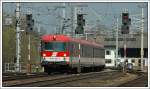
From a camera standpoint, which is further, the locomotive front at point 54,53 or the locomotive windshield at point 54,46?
the locomotive windshield at point 54,46

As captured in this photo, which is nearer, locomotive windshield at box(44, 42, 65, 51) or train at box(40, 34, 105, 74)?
train at box(40, 34, 105, 74)

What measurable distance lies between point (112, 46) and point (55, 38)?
50108mm

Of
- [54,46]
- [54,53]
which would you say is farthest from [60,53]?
[54,46]

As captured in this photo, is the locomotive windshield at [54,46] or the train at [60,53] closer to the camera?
the train at [60,53]

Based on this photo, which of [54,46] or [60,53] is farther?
[54,46]

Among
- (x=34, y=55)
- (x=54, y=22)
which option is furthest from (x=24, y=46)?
(x=54, y=22)

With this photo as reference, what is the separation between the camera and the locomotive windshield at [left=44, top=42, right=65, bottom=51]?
3481 centimetres

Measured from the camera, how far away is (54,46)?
35.0 m

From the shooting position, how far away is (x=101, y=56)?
167 ft

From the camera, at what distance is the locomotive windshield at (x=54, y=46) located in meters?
34.8

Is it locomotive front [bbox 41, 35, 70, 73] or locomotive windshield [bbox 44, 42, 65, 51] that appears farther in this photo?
locomotive windshield [bbox 44, 42, 65, 51]

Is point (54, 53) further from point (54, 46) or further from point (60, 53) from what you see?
point (54, 46)

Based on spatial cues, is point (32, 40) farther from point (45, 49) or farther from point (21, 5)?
point (45, 49)

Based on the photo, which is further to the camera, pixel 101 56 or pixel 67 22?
pixel 101 56
